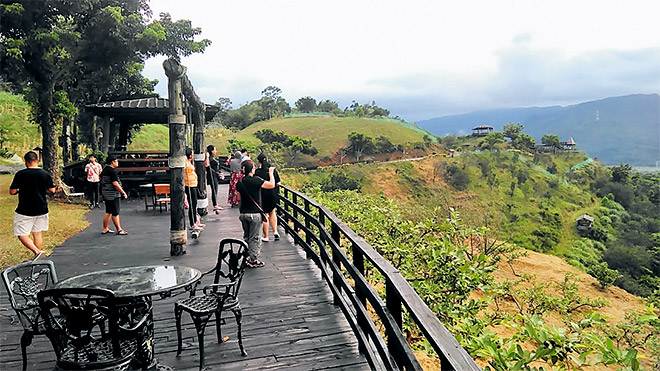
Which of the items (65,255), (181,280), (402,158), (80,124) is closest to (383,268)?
(181,280)

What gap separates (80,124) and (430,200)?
31.8m

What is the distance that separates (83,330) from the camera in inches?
104

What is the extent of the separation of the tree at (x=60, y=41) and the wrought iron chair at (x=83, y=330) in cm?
1165

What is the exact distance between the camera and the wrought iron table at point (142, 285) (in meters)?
3.02

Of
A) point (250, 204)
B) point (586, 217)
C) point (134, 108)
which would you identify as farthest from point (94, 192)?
point (586, 217)

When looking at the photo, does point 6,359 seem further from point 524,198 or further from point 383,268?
point 524,198

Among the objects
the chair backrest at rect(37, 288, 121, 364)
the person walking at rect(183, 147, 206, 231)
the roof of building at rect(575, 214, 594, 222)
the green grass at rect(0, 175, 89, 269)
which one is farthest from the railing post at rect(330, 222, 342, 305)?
the roof of building at rect(575, 214, 594, 222)

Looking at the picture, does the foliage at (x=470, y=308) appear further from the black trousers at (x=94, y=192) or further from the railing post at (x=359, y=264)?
the black trousers at (x=94, y=192)

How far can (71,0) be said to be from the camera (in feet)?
40.6

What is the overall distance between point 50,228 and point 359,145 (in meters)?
49.5

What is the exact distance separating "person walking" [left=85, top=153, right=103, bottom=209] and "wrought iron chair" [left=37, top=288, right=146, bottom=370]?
371 inches

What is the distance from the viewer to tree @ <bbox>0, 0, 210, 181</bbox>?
12.2 metres

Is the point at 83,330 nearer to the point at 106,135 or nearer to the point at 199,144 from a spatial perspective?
the point at 199,144

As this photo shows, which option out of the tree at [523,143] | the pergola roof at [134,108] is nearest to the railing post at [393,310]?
the pergola roof at [134,108]
